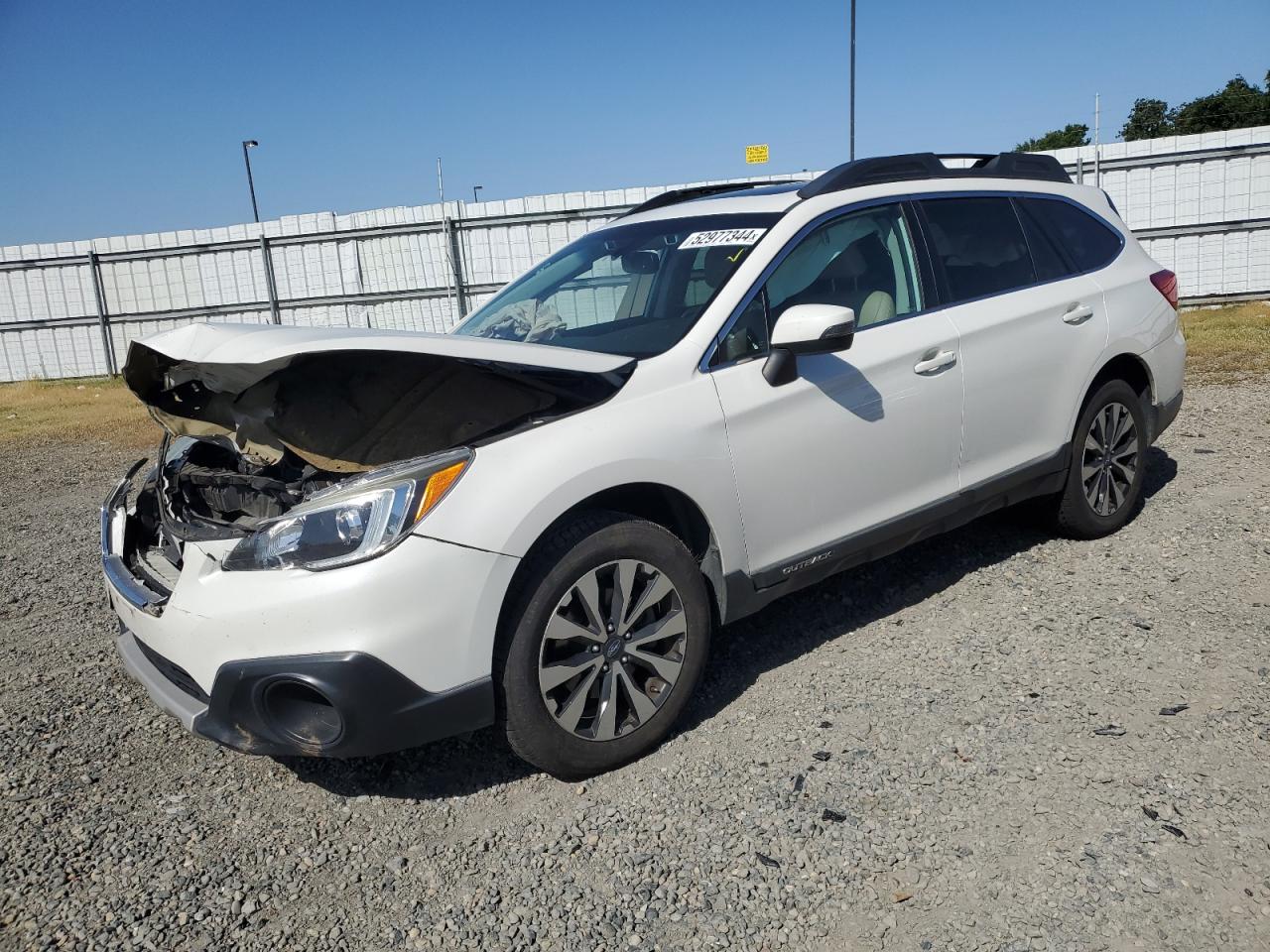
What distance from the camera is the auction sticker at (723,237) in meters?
3.54

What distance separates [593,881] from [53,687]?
2.64m

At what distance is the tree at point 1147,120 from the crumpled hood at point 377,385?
61.1 m

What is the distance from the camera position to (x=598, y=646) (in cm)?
289

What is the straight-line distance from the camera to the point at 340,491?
8.57 ft

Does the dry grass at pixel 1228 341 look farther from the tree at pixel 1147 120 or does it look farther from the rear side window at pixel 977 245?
the tree at pixel 1147 120

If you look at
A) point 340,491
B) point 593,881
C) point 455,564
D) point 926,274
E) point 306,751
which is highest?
point 926,274

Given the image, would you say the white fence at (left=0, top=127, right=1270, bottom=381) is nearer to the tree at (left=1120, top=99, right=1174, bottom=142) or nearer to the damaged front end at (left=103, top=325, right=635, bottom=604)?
the damaged front end at (left=103, top=325, right=635, bottom=604)

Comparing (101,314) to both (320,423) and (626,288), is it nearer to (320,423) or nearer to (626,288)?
(626,288)

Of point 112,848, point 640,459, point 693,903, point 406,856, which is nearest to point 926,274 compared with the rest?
point 640,459

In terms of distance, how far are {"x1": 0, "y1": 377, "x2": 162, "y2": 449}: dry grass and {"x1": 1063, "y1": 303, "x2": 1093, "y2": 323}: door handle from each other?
8.82 m

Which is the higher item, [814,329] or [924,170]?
[924,170]

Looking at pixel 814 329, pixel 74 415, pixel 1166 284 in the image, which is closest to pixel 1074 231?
pixel 1166 284

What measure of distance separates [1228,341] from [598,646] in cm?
1117

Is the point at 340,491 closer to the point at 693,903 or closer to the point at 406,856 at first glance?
the point at 406,856
